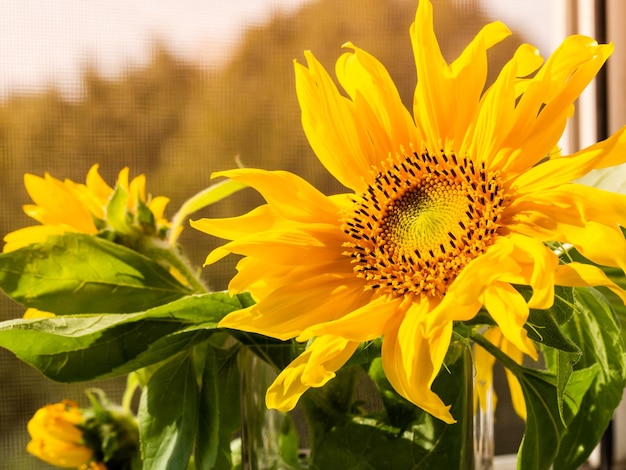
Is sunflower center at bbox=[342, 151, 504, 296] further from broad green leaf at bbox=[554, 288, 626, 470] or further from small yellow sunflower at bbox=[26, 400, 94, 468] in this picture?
small yellow sunflower at bbox=[26, 400, 94, 468]

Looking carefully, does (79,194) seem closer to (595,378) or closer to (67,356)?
(67,356)

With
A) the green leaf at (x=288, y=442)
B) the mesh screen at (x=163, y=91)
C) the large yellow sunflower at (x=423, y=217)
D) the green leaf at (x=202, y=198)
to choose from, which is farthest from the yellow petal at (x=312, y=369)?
the mesh screen at (x=163, y=91)

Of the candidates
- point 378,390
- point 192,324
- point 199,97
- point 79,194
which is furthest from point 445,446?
point 199,97

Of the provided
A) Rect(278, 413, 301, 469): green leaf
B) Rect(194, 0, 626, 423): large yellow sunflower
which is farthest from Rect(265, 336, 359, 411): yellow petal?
Rect(278, 413, 301, 469): green leaf

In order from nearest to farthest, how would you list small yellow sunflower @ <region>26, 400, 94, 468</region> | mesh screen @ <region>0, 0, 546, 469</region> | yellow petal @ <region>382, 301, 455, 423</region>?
yellow petal @ <region>382, 301, 455, 423</region>
small yellow sunflower @ <region>26, 400, 94, 468</region>
mesh screen @ <region>0, 0, 546, 469</region>

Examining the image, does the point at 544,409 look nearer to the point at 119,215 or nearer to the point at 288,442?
the point at 288,442

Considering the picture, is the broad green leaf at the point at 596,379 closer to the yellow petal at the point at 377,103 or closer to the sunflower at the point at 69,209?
the yellow petal at the point at 377,103
